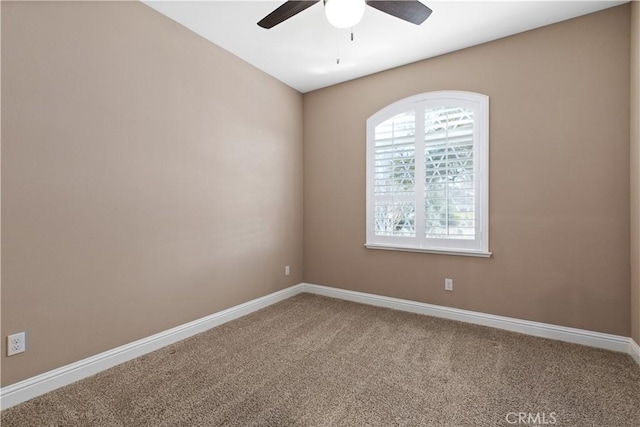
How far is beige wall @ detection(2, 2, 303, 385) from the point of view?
1.80m

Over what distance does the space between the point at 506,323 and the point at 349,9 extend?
2.92 m

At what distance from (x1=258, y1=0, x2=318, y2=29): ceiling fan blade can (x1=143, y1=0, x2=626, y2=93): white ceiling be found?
44 centimetres

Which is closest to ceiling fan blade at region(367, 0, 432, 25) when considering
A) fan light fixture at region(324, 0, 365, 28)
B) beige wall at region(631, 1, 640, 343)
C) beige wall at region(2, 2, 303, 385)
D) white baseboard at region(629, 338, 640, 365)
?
fan light fixture at region(324, 0, 365, 28)

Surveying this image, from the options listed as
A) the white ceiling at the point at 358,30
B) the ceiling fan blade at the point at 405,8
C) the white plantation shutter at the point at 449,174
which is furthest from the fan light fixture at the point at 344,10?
the white plantation shutter at the point at 449,174

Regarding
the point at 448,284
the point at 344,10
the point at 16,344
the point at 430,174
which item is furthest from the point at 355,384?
the point at 344,10

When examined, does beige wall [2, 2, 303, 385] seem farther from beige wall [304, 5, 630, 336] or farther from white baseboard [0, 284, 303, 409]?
beige wall [304, 5, 630, 336]

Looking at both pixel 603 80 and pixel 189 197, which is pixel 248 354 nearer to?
pixel 189 197

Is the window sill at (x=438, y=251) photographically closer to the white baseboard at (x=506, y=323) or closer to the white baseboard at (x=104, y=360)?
the white baseboard at (x=506, y=323)

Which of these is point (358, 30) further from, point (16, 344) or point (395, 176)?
point (16, 344)

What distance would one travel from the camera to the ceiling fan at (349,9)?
171 centimetres

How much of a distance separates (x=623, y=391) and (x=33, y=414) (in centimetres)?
348

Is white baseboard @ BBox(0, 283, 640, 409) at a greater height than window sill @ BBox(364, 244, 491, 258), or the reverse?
window sill @ BBox(364, 244, 491, 258)

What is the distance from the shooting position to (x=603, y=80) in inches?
95.5

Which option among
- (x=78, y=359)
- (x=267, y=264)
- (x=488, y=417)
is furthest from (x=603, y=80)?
(x=78, y=359)
